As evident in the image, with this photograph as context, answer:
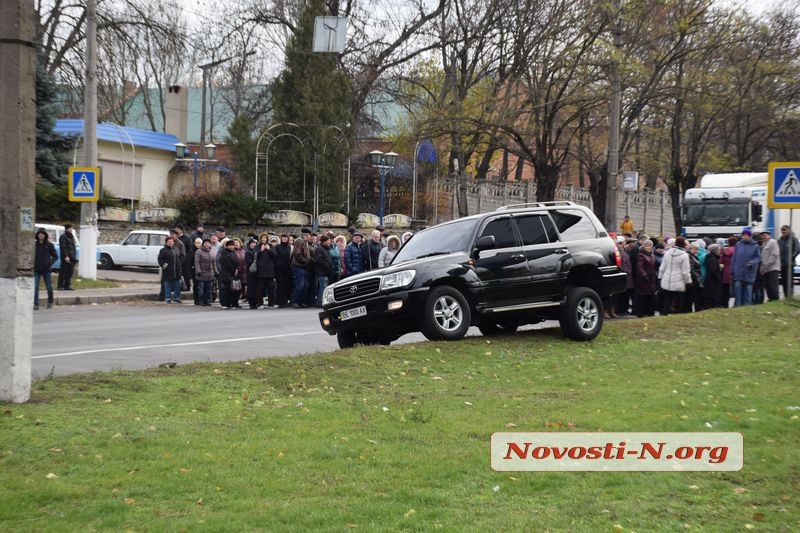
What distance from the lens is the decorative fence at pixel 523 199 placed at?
46.6 meters

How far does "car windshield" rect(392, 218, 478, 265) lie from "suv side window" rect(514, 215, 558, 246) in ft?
2.42

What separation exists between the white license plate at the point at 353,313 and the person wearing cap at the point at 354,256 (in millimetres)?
11159

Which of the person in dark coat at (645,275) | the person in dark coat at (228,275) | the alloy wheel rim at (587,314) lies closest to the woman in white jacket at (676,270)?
the person in dark coat at (645,275)

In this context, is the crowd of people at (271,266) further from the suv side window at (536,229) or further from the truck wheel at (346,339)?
the truck wheel at (346,339)

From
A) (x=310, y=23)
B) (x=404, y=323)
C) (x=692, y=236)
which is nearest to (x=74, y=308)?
(x=404, y=323)

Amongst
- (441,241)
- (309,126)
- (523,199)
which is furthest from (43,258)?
(523,199)

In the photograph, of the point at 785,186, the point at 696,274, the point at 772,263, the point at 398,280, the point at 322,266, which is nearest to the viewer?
the point at 398,280

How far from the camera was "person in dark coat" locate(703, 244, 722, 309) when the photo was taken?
70.0 feet

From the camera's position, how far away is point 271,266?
80.0ft

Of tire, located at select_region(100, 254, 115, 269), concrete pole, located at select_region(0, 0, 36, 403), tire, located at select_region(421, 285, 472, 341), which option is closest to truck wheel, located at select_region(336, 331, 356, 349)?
tire, located at select_region(421, 285, 472, 341)

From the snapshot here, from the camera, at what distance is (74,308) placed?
76.9 feet

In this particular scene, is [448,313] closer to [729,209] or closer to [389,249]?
[389,249]

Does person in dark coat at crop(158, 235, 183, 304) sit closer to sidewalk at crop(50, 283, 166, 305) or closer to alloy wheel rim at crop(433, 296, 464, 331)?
sidewalk at crop(50, 283, 166, 305)

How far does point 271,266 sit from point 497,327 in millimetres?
10313
